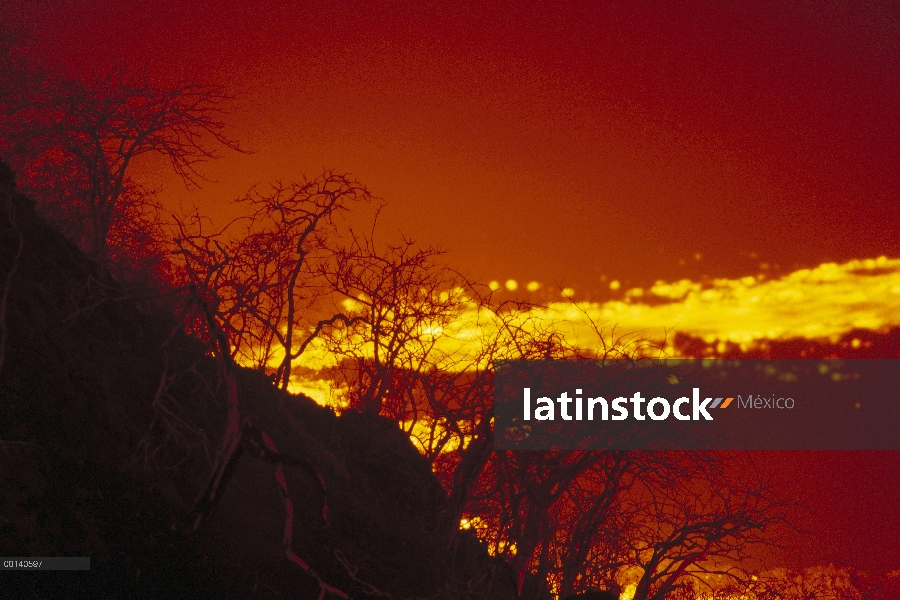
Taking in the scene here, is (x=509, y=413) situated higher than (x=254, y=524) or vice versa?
(x=509, y=413)

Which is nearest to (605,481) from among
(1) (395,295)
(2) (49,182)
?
(1) (395,295)

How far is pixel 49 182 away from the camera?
16750mm

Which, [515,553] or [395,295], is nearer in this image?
[515,553]

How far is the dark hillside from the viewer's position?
627 centimetres

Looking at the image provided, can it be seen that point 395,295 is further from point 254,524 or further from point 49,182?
point 254,524

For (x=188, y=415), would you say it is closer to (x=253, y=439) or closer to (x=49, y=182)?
(x=253, y=439)

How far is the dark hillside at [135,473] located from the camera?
627 centimetres

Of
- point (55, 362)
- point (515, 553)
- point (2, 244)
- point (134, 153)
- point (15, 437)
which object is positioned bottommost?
point (515, 553)

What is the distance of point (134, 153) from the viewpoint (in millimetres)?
14586

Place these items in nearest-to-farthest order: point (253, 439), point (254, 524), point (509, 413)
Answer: point (253, 439), point (254, 524), point (509, 413)

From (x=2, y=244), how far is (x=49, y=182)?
10.3 m

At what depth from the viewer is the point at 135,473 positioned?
6.98 metres

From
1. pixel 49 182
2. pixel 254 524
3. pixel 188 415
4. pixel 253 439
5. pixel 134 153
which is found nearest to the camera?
pixel 253 439

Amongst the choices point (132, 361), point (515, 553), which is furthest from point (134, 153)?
point (515, 553)
